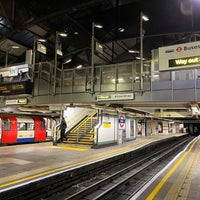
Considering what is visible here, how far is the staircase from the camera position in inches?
650

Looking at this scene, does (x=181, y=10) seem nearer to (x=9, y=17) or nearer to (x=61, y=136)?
(x=9, y=17)

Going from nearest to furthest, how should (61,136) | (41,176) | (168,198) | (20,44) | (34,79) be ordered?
(168,198) → (41,176) → (34,79) → (61,136) → (20,44)

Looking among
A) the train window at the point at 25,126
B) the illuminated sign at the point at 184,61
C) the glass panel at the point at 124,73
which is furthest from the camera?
the train window at the point at 25,126

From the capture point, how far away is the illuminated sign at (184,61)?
880 centimetres

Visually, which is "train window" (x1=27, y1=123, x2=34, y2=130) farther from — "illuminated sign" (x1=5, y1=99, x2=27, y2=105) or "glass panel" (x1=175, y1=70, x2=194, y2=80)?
"glass panel" (x1=175, y1=70, x2=194, y2=80)

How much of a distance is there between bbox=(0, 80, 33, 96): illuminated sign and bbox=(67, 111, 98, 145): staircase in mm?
5753

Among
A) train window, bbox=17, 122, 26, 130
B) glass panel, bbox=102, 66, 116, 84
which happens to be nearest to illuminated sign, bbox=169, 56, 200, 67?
glass panel, bbox=102, 66, 116, 84

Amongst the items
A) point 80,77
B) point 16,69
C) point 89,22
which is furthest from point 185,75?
point 16,69

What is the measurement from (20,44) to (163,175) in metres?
16.0

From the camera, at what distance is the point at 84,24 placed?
1584 centimetres

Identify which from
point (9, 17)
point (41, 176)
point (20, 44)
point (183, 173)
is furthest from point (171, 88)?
point (20, 44)

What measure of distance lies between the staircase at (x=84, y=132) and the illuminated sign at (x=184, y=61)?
881 cm

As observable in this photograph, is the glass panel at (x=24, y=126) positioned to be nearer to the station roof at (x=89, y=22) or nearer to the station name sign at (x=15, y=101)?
the station name sign at (x=15, y=101)

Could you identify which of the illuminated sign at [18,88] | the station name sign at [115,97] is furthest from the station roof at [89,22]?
the station name sign at [115,97]
